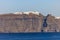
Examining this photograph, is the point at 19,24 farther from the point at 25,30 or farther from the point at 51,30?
the point at 51,30

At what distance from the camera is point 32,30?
356 feet

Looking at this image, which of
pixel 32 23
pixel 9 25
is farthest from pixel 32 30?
pixel 9 25

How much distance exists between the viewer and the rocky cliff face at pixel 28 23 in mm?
106875

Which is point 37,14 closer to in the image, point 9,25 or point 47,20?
point 47,20

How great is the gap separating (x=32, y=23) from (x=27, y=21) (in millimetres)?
2407

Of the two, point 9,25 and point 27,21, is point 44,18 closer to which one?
point 27,21

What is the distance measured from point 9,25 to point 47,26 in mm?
16547

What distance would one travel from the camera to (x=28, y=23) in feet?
357

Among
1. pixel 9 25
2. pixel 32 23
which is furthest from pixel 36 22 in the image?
pixel 9 25

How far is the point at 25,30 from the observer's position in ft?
358

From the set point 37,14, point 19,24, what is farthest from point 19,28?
point 37,14

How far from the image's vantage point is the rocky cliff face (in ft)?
351

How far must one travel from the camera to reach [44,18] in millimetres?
108750

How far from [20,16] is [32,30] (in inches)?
285
